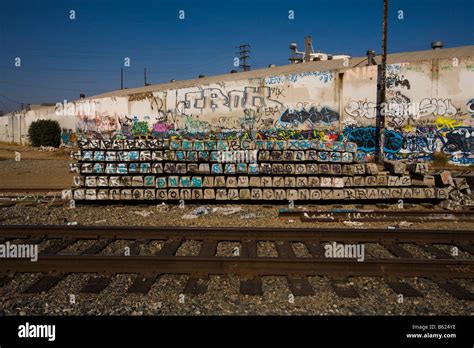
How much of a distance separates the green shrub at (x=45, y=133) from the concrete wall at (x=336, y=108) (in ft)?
39.2

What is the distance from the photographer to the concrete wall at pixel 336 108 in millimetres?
19734

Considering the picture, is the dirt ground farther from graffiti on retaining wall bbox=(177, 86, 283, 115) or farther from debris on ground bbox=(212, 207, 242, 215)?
graffiti on retaining wall bbox=(177, 86, 283, 115)

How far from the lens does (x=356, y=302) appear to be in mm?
4645

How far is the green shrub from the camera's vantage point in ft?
117

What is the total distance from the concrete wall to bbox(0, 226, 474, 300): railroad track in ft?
36.2

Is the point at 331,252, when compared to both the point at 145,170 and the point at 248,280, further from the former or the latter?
the point at 145,170

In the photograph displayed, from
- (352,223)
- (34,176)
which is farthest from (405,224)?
(34,176)

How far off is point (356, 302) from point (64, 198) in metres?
8.23

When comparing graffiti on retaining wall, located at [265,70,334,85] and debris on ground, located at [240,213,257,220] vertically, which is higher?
graffiti on retaining wall, located at [265,70,334,85]

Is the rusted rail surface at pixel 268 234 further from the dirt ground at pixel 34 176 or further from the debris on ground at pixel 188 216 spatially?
the dirt ground at pixel 34 176

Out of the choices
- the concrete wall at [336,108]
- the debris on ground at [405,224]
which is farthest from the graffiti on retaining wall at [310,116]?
the debris on ground at [405,224]

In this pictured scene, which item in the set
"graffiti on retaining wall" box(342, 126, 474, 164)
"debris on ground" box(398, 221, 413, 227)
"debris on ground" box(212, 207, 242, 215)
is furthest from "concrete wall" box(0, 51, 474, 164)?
"debris on ground" box(398, 221, 413, 227)

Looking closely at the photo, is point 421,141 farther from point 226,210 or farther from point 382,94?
point 226,210
